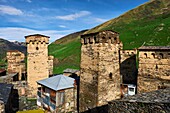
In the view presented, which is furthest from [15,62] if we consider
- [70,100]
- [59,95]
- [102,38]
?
[102,38]

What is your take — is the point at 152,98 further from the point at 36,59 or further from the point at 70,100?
the point at 36,59

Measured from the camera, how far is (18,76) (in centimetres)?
3612

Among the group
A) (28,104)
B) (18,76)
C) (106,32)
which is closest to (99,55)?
(106,32)

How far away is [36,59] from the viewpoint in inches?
1080

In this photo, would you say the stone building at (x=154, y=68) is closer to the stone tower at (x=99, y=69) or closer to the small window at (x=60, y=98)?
the stone tower at (x=99, y=69)

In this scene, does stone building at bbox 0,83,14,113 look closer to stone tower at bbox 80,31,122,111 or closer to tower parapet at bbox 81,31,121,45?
stone tower at bbox 80,31,122,111

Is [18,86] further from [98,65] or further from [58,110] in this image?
[98,65]

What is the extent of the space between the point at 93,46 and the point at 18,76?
24.4 metres

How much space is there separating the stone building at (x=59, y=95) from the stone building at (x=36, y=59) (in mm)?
5874

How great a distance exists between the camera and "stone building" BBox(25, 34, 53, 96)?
27109 millimetres

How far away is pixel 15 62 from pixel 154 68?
1118 inches

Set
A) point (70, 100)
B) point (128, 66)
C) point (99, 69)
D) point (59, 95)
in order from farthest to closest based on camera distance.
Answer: point (128, 66)
point (70, 100)
point (59, 95)
point (99, 69)

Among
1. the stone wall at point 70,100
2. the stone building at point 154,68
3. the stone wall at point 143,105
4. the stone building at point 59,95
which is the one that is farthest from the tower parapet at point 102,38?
the stone wall at point 143,105

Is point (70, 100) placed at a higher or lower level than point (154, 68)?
lower
